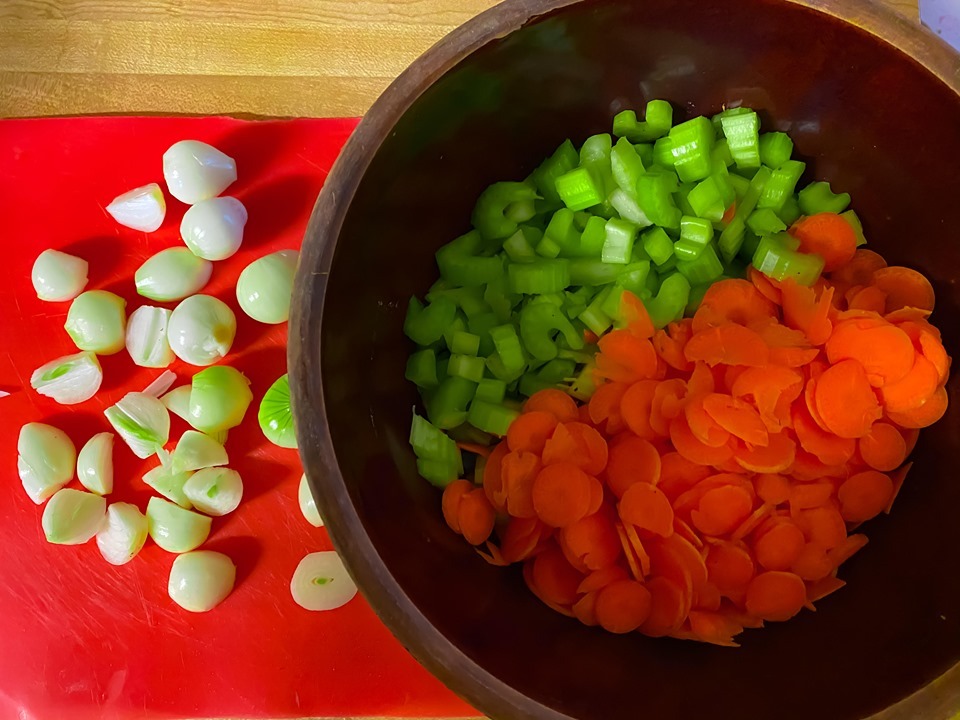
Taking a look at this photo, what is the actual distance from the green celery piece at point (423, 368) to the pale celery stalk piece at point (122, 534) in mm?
513

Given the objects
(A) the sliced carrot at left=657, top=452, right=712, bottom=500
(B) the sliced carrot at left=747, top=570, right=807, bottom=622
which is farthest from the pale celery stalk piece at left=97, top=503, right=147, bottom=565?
(B) the sliced carrot at left=747, top=570, right=807, bottom=622

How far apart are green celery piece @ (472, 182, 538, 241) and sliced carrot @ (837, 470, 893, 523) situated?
1.83 ft

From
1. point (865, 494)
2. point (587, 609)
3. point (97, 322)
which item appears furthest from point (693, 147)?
point (97, 322)

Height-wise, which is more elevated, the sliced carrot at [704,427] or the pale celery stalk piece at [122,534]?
the sliced carrot at [704,427]

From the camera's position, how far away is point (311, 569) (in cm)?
113

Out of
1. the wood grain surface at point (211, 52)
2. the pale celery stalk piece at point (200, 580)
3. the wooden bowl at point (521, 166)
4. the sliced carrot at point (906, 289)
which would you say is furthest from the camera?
the wood grain surface at point (211, 52)

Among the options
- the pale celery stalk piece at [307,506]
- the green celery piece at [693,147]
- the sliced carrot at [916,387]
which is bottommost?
the pale celery stalk piece at [307,506]

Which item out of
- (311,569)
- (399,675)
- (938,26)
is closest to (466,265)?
(311,569)

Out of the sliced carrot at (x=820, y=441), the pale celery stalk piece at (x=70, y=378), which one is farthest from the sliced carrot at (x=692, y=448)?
the pale celery stalk piece at (x=70, y=378)

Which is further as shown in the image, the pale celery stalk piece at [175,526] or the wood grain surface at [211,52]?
the wood grain surface at [211,52]

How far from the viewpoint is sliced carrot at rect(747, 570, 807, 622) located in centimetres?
91

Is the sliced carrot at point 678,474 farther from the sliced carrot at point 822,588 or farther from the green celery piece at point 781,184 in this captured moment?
the green celery piece at point 781,184

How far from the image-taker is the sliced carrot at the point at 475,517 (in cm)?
94

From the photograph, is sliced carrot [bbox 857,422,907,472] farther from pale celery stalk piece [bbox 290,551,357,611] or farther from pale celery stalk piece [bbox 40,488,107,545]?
pale celery stalk piece [bbox 40,488,107,545]
